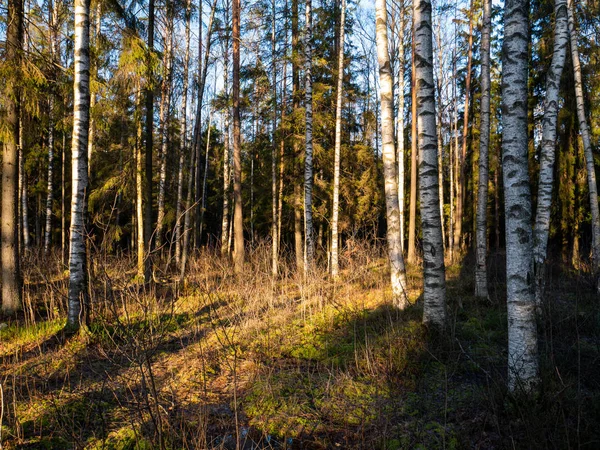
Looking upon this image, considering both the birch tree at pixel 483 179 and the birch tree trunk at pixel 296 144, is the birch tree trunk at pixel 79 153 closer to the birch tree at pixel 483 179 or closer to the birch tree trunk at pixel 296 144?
the birch tree at pixel 483 179

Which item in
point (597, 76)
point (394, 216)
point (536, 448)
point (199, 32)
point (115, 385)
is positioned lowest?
point (115, 385)

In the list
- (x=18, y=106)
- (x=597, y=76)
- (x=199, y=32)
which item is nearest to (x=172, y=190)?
(x=199, y=32)

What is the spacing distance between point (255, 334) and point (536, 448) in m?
3.87

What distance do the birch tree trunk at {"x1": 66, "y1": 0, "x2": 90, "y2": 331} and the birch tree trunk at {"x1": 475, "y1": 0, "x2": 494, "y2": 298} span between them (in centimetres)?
664

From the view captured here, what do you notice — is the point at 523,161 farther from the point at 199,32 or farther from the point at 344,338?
the point at 199,32

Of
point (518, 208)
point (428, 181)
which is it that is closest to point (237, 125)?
point (428, 181)

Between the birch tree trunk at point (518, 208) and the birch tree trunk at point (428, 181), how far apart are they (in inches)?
58.3

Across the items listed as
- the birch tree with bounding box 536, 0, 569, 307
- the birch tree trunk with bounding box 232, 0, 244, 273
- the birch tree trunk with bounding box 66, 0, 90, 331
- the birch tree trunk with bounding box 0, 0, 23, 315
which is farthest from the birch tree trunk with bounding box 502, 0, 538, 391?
the birch tree trunk with bounding box 232, 0, 244, 273

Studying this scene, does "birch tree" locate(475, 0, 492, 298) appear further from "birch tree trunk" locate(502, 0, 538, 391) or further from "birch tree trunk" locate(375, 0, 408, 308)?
"birch tree trunk" locate(502, 0, 538, 391)

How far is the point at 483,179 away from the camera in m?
6.78

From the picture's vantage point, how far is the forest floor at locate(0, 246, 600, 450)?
2.48 m

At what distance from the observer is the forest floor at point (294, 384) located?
97.8 inches

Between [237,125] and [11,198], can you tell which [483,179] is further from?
[11,198]

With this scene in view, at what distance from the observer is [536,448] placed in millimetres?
2189
